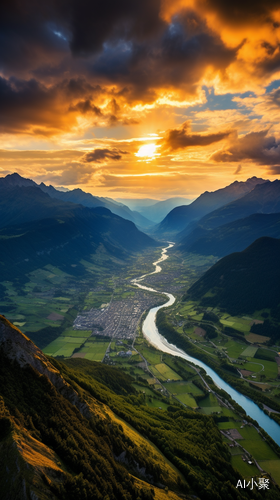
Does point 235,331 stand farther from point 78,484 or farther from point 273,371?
point 78,484

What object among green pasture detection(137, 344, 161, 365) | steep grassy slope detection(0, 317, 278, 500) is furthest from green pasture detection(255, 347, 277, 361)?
steep grassy slope detection(0, 317, 278, 500)

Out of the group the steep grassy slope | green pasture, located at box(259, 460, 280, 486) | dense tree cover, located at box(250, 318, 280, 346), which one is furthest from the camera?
dense tree cover, located at box(250, 318, 280, 346)


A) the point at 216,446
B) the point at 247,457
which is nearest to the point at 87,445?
the point at 216,446

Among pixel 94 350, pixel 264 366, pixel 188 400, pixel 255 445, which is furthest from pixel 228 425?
pixel 94 350

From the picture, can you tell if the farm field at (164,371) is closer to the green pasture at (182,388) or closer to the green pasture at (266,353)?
the green pasture at (182,388)

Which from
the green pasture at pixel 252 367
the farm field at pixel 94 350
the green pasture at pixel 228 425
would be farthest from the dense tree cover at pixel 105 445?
the farm field at pixel 94 350

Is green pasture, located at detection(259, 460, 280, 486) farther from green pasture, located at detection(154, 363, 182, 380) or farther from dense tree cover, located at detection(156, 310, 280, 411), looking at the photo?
green pasture, located at detection(154, 363, 182, 380)

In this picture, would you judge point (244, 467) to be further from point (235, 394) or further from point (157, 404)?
point (235, 394)

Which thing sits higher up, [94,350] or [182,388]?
[182,388]
